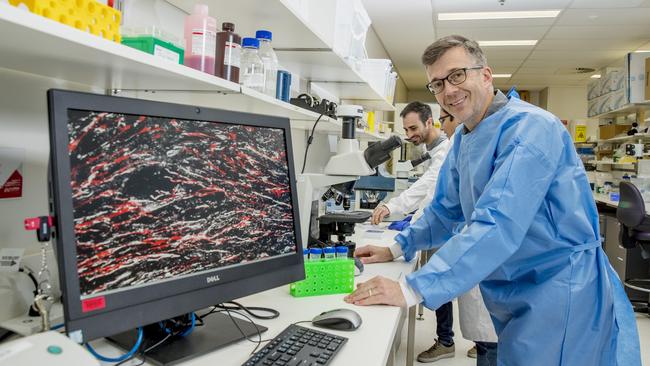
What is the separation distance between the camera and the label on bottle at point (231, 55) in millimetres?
1108

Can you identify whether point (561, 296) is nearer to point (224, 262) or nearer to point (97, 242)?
point (224, 262)

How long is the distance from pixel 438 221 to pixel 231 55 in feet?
3.38

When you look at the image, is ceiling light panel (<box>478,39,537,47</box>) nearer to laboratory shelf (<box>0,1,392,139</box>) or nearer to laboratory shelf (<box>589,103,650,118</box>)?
laboratory shelf (<box>589,103,650,118</box>)

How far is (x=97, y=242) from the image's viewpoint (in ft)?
2.41

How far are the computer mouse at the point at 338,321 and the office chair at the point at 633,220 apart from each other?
130 inches

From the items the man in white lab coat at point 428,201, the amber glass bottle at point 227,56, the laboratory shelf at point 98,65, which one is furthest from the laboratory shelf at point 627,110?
the amber glass bottle at point 227,56

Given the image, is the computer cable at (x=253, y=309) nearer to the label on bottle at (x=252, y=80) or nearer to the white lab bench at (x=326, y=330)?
the white lab bench at (x=326, y=330)

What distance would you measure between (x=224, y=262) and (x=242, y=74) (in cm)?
63

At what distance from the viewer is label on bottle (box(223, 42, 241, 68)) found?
111 centimetres

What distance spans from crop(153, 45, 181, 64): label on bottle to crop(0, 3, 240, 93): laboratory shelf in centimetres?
3

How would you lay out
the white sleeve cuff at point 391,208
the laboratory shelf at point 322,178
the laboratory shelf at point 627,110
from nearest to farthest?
the laboratory shelf at point 322,178
the white sleeve cuff at point 391,208
the laboratory shelf at point 627,110

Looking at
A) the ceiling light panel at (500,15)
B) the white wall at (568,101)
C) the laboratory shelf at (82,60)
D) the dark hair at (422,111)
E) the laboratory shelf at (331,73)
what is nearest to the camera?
the laboratory shelf at (82,60)

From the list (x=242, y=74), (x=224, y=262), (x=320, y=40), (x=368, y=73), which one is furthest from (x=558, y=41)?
(x=224, y=262)

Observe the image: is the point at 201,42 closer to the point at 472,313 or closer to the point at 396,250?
the point at 396,250
